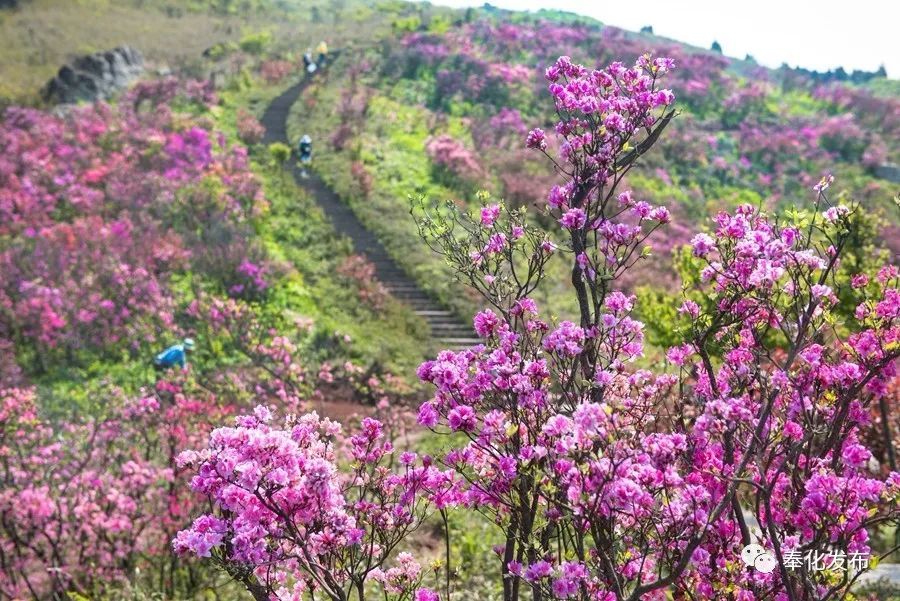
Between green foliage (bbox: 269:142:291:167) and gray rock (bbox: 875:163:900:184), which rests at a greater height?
gray rock (bbox: 875:163:900:184)

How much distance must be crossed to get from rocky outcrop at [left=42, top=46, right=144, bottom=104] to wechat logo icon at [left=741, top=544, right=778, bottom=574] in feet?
91.0

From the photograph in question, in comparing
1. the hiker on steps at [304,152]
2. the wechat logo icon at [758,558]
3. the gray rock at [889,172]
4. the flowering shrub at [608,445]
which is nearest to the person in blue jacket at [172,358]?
the flowering shrub at [608,445]

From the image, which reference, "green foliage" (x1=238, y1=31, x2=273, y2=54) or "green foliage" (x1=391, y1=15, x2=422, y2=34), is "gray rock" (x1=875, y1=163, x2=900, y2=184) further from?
"green foliage" (x1=238, y1=31, x2=273, y2=54)

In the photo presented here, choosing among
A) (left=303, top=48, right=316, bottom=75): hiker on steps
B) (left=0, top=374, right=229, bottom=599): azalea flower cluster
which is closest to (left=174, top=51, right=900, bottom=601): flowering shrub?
(left=0, top=374, right=229, bottom=599): azalea flower cluster

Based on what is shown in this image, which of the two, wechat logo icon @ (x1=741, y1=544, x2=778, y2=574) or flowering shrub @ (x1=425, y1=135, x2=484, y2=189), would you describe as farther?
flowering shrub @ (x1=425, y1=135, x2=484, y2=189)

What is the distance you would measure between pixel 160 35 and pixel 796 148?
A: 34.4 meters

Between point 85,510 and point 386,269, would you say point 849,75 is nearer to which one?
point 386,269

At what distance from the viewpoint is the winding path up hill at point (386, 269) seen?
1559 centimetres

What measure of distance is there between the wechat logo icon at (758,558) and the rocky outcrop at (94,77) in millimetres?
27736

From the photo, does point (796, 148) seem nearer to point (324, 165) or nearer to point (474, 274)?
point (324, 165)

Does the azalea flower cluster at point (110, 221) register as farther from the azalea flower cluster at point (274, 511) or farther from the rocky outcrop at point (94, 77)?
the azalea flower cluster at point (274, 511)

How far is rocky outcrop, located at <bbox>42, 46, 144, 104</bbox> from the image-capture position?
981 inches

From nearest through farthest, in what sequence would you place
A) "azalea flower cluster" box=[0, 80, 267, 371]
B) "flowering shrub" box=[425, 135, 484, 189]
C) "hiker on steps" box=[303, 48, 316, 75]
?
"azalea flower cluster" box=[0, 80, 267, 371] → "flowering shrub" box=[425, 135, 484, 189] → "hiker on steps" box=[303, 48, 316, 75]

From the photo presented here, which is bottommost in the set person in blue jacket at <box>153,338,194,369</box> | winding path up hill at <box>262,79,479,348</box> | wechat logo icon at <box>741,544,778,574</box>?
person in blue jacket at <box>153,338,194,369</box>
